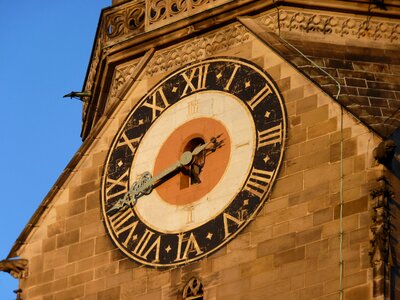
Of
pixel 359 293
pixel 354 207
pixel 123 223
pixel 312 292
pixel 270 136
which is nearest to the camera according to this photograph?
pixel 359 293

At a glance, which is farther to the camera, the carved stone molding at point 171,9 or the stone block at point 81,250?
the carved stone molding at point 171,9

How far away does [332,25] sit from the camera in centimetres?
3406

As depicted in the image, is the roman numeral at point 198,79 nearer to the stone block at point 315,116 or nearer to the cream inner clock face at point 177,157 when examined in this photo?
the cream inner clock face at point 177,157

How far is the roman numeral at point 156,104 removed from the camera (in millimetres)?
34000

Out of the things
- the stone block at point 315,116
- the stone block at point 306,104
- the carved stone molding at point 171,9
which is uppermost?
the carved stone molding at point 171,9

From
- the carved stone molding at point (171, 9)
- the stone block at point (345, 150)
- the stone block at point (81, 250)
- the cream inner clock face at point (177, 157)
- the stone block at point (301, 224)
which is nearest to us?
the stone block at point (301, 224)

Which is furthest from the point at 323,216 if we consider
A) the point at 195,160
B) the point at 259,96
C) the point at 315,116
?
the point at 195,160

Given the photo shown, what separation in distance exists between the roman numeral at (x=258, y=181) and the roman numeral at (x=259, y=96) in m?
0.88

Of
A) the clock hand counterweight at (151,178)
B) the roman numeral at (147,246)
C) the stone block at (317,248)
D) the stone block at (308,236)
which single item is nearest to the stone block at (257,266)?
the stone block at (308,236)

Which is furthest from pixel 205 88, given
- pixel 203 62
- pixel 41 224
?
pixel 41 224

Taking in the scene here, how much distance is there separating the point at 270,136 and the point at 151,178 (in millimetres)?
1656

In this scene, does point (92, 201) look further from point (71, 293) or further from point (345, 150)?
point (345, 150)

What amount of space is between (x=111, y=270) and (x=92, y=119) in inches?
122

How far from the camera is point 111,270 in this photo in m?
33.2
